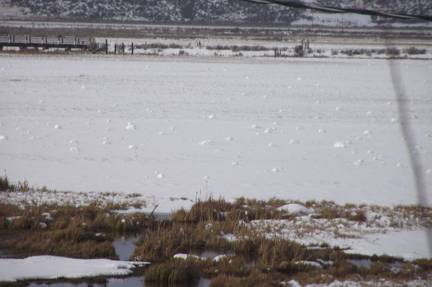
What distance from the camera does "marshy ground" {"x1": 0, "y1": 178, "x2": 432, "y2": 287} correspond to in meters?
8.42

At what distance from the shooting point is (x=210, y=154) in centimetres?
1569

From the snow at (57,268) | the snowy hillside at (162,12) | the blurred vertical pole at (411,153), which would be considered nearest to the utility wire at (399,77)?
the blurred vertical pole at (411,153)

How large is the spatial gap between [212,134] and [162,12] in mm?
130729

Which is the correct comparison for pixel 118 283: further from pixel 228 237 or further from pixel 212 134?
pixel 212 134

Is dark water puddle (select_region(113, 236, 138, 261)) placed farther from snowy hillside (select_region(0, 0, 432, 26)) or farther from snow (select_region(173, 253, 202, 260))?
snowy hillside (select_region(0, 0, 432, 26))

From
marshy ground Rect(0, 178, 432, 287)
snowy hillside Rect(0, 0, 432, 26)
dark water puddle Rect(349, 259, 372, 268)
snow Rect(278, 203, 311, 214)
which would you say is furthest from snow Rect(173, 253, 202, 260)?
snowy hillside Rect(0, 0, 432, 26)

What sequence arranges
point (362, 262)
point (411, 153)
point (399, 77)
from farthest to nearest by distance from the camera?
1. point (362, 262)
2. point (411, 153)
3. point (399, 77)

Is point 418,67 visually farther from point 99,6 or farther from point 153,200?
point 99,6

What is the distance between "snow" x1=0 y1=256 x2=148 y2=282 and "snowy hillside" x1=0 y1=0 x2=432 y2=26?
428 ft

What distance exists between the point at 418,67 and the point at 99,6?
11478cm

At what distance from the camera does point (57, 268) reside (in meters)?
8.49

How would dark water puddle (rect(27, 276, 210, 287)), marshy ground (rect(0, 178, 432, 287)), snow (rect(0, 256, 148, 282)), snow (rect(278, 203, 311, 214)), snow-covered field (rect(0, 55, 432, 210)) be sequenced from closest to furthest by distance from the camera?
dark water puddle (rect(27, 276, 210, 287)), snow (rect(0, 256, 148, 282)), marshy ground (rect(0, 178, 432, 287)), snow (rect(278, 203, 311, 214)), snow-covered field (rect(0, 55, 432, 210))

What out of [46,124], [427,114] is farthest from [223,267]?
[427,114]

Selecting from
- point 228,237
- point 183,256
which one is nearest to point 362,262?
point 228,237
